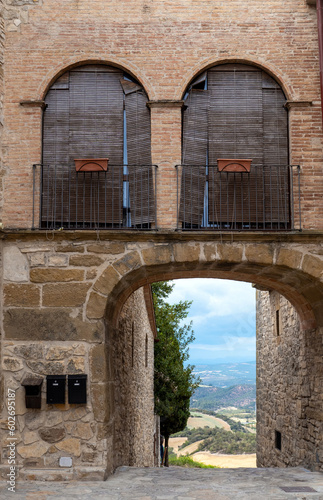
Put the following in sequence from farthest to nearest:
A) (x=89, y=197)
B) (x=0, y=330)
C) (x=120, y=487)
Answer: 1. (x=89, y=197)
2. (x=0, y=330)
3. (x=120, y=487)

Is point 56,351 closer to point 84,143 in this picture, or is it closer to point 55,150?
point 55,150

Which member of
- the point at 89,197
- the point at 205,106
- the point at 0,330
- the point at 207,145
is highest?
the point at 205,106

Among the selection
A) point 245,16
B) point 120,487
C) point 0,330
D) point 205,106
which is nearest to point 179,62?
point 205,106

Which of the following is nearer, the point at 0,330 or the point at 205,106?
the point at 0,330

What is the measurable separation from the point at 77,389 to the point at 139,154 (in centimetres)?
340

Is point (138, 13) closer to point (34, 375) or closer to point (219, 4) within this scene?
point (219, 4)

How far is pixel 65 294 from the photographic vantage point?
7301mm

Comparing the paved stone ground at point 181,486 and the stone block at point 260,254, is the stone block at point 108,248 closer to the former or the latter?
the stone block at point 260,254

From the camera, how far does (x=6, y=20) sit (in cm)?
809

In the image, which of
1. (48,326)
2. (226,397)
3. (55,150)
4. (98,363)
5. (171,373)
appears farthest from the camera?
(226,397)

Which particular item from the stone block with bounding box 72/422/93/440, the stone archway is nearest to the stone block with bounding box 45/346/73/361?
the stone archway

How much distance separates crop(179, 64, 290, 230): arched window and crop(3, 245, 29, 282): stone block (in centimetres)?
229

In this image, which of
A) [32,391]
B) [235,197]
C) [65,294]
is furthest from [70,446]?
[235,197]

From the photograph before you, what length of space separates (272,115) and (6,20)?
13.7ft
